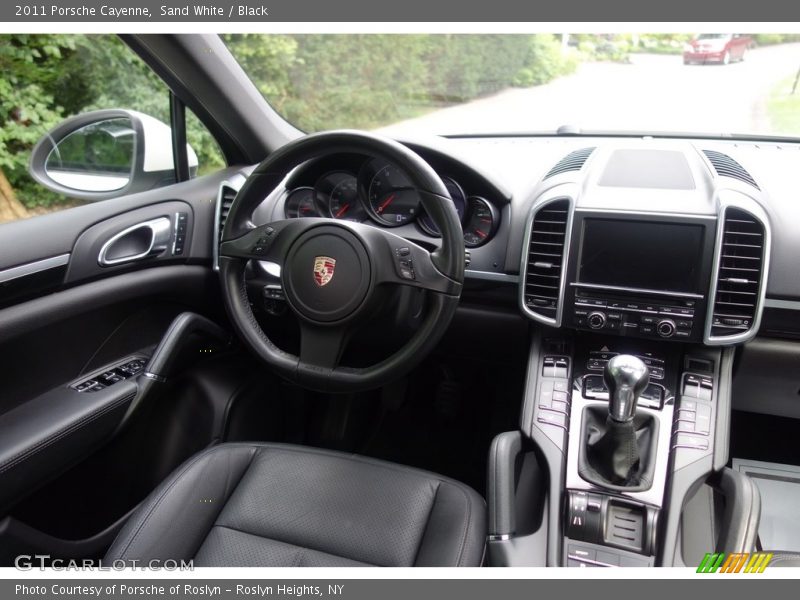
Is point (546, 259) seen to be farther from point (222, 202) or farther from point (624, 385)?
point (222, 202)

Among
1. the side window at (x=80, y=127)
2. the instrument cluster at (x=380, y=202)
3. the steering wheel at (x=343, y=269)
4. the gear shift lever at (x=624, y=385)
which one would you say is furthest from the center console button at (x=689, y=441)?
the side window at (x=80, y=127)

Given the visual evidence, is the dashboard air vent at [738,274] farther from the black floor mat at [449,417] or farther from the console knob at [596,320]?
the black floor mat at [449,417]

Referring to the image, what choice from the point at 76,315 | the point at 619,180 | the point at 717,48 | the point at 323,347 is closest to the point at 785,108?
the point at 717,48

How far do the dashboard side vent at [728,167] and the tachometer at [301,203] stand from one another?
1331mm

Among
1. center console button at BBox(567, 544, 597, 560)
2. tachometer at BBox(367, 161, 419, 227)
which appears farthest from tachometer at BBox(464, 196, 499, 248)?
center console button at BBox(567, 544, 597, 560)

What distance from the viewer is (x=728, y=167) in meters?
1.84

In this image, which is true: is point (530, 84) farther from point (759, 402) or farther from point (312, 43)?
point (759, 402)

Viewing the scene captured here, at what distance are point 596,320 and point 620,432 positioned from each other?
34 cm

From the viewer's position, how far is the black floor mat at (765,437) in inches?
89.1

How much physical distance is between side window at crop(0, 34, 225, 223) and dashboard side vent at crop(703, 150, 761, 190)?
5.97 ft

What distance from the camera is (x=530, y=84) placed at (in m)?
2.32

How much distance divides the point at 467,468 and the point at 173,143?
177 centimetres

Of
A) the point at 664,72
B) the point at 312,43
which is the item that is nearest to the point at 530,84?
the point at 664,72

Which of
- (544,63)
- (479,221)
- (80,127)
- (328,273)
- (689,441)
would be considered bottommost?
(689,441)
